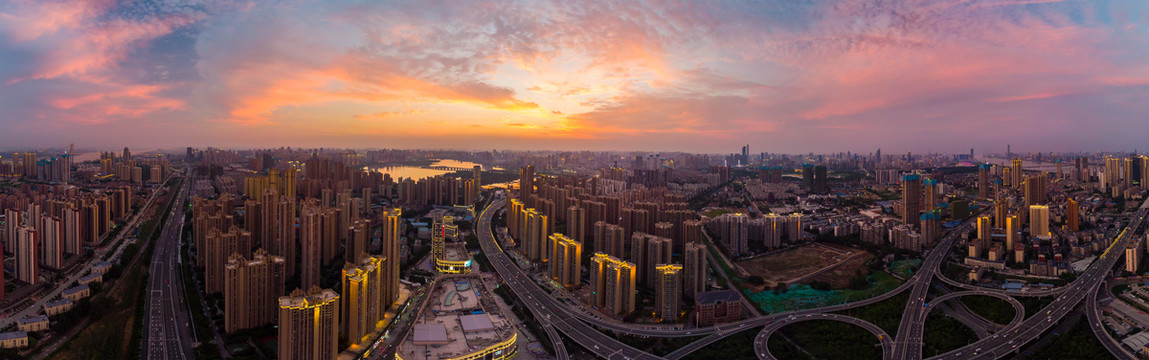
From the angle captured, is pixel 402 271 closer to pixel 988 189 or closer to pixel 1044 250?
pixel 1044 250

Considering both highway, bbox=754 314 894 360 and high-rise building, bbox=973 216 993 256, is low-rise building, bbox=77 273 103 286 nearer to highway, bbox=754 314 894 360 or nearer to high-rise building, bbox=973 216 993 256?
highway, bbox=754 314 894 360

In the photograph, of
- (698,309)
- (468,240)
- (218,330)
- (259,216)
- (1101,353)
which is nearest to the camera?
(1101,353)

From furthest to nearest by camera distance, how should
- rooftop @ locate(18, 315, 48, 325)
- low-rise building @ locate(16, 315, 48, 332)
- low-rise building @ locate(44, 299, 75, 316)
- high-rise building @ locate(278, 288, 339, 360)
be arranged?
low-rise building @ locate(44, 299, 75, 316) < rooftop @ locate(18, 315, 48, 325) < low-rise building @ locate(16, 315, 48, 332) < high-rise building @ locate(278, 288, 339, 360)

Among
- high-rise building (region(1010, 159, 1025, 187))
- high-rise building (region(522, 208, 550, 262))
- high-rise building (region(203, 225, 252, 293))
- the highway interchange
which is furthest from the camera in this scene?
high-rise building (region(1010, 159, 1025, 187))

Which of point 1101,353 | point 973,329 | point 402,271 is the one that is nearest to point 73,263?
point 402,271

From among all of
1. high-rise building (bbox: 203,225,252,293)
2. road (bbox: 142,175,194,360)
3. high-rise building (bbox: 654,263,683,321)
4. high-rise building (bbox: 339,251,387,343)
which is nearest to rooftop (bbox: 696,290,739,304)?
high-rise building (bbox: 654,263,683,321)

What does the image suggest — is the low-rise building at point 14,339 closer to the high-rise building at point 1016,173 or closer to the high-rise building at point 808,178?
the high-rise building at point 808,178

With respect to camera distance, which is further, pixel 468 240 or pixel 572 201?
pixel 572 201
